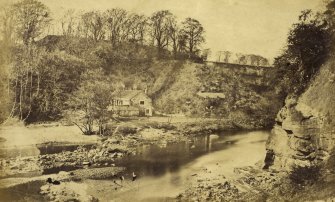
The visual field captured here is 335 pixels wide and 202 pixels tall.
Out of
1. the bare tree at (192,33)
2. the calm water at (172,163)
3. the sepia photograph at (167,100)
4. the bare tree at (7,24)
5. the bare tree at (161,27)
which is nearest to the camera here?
the bare tree at (7,24)

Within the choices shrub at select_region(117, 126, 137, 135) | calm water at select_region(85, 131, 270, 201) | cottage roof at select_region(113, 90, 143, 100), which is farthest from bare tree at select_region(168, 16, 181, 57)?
calm water at select_region(85, 131, 270, 201)

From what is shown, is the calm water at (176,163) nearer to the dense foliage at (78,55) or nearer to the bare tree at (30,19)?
the dense foliage at (78,55)

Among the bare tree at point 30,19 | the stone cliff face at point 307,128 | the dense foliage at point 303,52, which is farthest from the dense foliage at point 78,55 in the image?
the stone cliff face at point 307,128

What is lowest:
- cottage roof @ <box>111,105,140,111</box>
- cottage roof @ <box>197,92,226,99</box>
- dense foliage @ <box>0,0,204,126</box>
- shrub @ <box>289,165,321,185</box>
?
shrub @ <box>289,165,321,185</box>

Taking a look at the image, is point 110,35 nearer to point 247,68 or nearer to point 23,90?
point 23,90

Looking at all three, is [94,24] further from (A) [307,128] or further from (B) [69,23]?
(A) [307,128]

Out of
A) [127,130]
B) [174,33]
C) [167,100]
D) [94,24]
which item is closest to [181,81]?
[167,100]

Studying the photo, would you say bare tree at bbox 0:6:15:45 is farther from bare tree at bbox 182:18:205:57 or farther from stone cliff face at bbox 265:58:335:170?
stone cliff face at bbox 265:58:335:170
